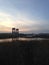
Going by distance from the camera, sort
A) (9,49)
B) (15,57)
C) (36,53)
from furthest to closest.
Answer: (9,49) → (36,53) → (15,57)

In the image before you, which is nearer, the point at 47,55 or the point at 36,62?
the point at 36,62

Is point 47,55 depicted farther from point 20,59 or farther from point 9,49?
point 9,49

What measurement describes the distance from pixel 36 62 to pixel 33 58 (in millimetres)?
646

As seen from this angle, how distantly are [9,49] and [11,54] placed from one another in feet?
3.58

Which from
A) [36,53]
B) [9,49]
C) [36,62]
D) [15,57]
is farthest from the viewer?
[9,49]

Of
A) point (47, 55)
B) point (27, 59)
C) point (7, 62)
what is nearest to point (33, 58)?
point (27, 59)

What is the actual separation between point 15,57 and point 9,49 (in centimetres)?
169

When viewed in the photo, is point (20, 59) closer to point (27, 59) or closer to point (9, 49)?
point (27, 59)

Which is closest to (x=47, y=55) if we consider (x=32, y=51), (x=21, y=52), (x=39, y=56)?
(x=39, y=56)

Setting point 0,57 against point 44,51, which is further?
point 44,51

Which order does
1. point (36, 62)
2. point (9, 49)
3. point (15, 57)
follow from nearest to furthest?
point (36, 62)
point (15, 57)
point (9, 49)

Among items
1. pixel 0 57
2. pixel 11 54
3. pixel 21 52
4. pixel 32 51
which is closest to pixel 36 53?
pixel 32 51

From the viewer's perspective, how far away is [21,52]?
1112 centimetres

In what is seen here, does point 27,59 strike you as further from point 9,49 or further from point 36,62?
point 9,49
